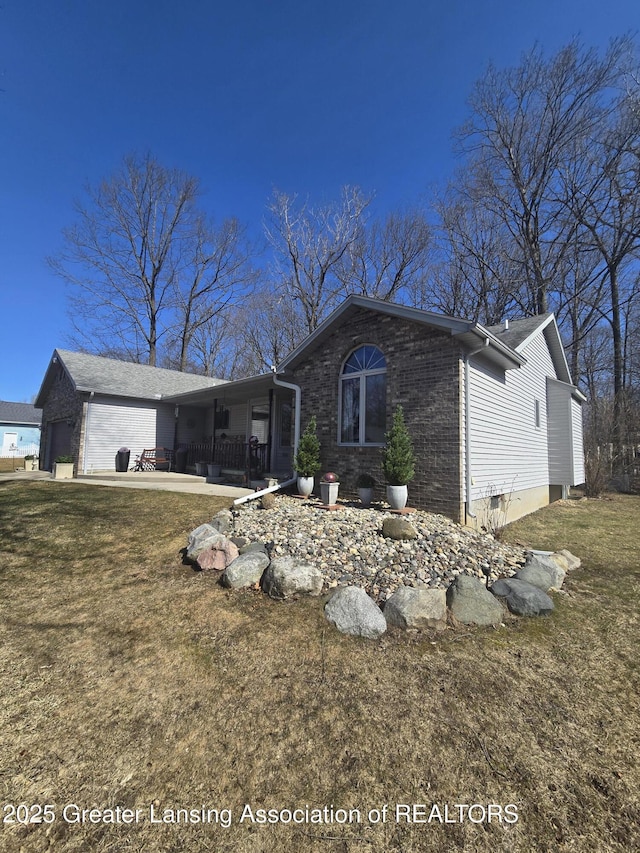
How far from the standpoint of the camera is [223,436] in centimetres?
1510

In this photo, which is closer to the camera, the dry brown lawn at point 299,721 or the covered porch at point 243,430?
the dry brown lawn at point 299,721

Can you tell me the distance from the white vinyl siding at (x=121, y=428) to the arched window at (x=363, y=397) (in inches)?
421

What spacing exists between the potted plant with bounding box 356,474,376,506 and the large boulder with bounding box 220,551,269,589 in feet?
9.59

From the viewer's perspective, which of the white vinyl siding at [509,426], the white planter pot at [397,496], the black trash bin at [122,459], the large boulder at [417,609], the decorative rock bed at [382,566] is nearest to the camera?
the large boulder at [417,609]

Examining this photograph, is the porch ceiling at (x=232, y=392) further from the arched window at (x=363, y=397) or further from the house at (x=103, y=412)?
the arched window at (x=363, y=397)

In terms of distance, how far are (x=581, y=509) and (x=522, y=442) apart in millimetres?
3548

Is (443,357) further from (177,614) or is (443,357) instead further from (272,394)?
Result: (272,394)

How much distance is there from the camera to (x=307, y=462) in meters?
8.09

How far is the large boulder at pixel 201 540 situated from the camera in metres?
5.09

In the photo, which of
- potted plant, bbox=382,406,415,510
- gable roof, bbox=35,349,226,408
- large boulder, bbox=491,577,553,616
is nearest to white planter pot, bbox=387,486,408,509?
potted plant, bbox=382,406,415,510

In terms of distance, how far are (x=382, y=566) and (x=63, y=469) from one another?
508 inches

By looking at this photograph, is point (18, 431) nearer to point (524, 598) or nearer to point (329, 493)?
point (329, 493)

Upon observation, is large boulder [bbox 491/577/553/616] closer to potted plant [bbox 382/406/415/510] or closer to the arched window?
potted plant [bbox 382/406/415/510]

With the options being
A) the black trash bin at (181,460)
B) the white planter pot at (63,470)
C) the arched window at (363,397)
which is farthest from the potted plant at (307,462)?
the white planter pot at (63,470)
